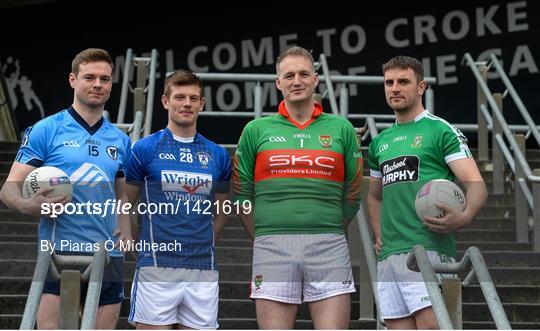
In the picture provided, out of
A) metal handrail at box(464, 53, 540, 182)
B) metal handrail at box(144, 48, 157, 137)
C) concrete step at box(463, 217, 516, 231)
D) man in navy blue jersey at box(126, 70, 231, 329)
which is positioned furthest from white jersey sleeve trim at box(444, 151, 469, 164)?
metal handrail at box(144, 48, 157, 137)

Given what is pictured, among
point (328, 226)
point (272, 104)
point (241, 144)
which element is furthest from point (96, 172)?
point (272, 104)

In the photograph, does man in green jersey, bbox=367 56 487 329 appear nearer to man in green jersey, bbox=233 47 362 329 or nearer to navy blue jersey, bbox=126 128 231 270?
man in green jersey, bbox=233 47 362 329

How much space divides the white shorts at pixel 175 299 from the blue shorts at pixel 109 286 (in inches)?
4.2

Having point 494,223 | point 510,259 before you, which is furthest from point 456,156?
point 494,223

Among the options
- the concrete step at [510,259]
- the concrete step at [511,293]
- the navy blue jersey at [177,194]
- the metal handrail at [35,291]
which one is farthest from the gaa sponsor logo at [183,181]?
the concrete step at [510,259]

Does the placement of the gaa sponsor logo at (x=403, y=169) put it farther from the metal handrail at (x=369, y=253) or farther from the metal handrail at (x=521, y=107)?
the metal handrail at (x=521, y=107)

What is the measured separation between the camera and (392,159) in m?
6.87

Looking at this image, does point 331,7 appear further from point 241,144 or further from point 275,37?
point 241,144

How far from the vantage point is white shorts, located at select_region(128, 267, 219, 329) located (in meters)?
6.63

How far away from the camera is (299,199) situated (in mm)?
6562

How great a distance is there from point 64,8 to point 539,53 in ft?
18.6

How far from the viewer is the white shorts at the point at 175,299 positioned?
6.63 m

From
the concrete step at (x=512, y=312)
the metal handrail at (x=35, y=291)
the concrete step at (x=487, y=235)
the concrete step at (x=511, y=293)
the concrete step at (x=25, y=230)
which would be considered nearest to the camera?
the metal handrail at (x=35, y=291)

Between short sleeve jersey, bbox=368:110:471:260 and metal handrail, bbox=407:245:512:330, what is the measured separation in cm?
23
